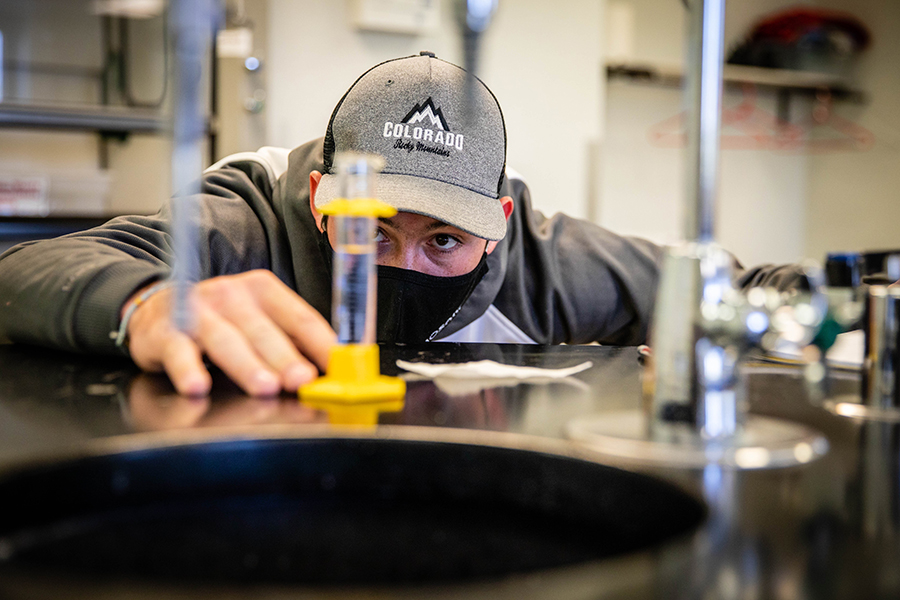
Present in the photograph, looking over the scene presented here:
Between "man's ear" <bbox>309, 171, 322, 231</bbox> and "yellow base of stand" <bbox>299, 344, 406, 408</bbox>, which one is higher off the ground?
"man's ear" <bbox>309, 171, 322, 231</bbox>

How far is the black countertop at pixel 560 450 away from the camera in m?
0.31

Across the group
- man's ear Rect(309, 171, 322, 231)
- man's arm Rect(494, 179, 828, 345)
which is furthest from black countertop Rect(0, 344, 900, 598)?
man's arm Rect(494, 179, 828, 345)

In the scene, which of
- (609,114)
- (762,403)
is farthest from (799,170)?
(762,403)

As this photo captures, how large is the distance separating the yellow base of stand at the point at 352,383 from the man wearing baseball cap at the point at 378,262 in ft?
0.09

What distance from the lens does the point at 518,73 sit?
2693 millimetres

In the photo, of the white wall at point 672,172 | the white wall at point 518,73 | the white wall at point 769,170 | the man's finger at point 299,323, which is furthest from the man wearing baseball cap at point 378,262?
the white wall at point 769,170

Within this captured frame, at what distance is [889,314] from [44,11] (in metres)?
2.92

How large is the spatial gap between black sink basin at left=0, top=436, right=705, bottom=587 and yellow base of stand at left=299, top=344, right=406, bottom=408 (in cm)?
9

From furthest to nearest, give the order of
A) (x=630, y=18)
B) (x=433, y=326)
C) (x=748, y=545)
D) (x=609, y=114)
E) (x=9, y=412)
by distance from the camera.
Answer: (x=609, y=114), (x=630, y=18), (x=433, y=326), (x=9, y=412), (x=748, y=545)

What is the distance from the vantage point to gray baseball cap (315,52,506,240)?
3.96ft

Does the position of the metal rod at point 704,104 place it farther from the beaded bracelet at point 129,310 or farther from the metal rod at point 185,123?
the beaded bracelet at point 129,310

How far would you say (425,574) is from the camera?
45 cm

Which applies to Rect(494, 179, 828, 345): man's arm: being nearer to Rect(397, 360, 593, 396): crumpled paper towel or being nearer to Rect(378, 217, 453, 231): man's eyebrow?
Rect(378, 217, 453, 231): man's eyebrow

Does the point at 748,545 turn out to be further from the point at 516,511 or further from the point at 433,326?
the point at 433,326
